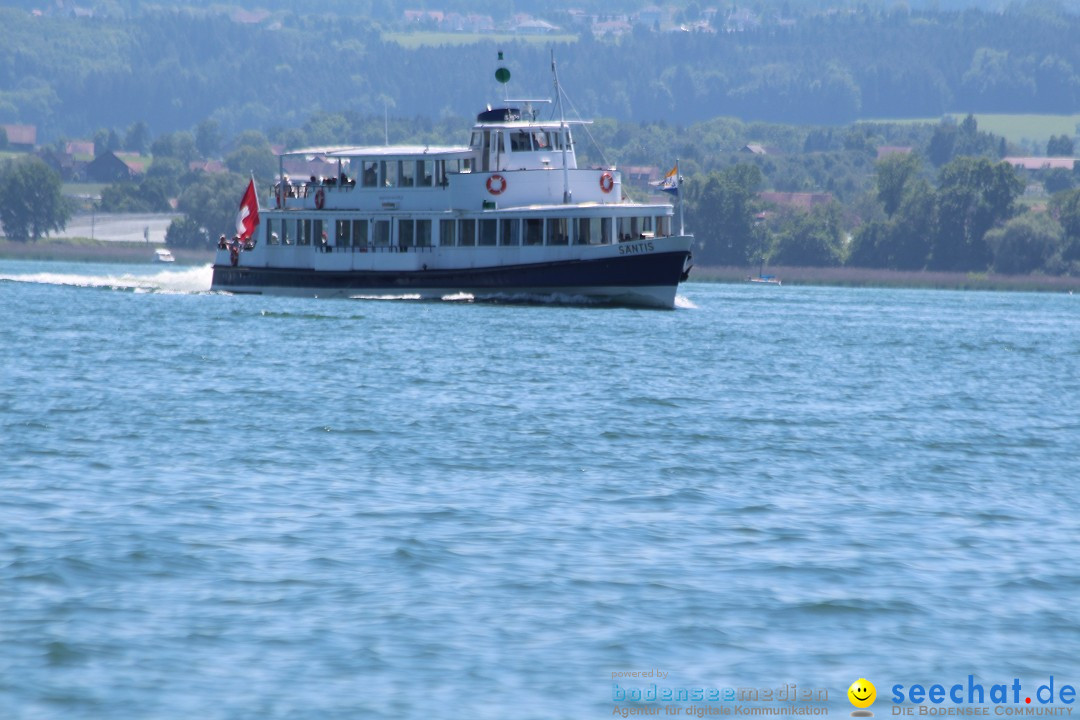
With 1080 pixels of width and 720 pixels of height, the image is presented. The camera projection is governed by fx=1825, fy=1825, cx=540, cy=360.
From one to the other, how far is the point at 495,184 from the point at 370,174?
16.9 feet

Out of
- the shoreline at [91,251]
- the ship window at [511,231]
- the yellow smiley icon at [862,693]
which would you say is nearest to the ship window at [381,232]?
the ship window at [511,231]

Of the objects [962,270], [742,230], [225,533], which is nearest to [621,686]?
[225,533]

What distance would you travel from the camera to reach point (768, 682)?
1409cm

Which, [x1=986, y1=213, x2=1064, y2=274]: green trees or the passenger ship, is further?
[x1=986, y1=213, x2=1064, y2=274]: green trees

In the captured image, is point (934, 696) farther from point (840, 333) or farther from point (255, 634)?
point (840, 333)

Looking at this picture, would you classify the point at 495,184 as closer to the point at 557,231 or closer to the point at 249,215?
the point at 557,231

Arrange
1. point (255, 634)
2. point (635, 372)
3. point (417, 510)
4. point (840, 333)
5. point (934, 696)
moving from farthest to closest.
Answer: point (840, 333)
point (635, 372)
point (417, 510)
point (255, 634)
point (934, 696)

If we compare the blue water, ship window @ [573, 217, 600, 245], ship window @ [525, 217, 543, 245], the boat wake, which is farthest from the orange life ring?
the blue water

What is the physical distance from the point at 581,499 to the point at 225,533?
4599mm

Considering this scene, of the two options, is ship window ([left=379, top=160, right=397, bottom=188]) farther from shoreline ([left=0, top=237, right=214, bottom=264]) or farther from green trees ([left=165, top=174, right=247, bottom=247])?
green trees ([left=165, top=174, right=247, bottom=247])

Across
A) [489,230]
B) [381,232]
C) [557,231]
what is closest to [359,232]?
[381,232]

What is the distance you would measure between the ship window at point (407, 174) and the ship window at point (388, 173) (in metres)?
0.27

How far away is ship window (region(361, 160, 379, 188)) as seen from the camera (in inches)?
2564

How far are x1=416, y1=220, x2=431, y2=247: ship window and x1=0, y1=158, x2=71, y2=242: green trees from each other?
124 m
